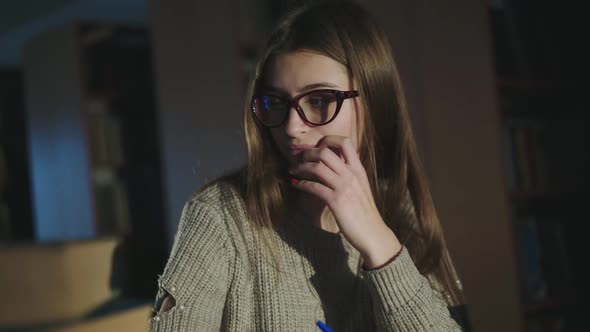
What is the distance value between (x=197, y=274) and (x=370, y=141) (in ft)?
1.28

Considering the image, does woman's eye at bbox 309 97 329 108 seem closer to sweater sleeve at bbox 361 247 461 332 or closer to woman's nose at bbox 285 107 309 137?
woman's nose at bbox 285 107 309 137

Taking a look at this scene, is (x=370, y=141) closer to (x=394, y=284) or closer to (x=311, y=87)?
(x=311, y=87)

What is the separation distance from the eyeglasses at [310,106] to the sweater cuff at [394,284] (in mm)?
256

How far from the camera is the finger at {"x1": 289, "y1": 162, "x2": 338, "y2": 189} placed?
0.93 metres

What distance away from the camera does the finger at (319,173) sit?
0.93 m

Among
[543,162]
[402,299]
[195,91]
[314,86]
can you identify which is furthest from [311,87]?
[195,91]

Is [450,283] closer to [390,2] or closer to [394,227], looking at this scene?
[394,227]

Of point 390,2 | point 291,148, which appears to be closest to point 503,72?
point 390,2

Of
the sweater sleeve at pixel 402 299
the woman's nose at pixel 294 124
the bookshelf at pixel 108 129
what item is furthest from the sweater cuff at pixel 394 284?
the bookshelf at pixel 108 129

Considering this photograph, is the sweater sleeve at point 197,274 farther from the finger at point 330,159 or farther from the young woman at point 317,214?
the finger at point 330,159

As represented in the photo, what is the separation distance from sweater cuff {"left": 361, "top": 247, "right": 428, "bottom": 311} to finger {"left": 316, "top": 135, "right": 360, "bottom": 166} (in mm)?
169

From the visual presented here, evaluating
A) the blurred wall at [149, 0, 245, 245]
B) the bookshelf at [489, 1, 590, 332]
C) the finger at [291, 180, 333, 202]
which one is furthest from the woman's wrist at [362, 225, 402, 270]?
the blurred wall at [149, 0, 245, 245]

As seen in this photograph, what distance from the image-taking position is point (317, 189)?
939mm

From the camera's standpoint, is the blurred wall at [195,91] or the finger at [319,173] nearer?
the finger at [319,173]
